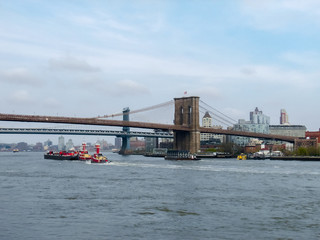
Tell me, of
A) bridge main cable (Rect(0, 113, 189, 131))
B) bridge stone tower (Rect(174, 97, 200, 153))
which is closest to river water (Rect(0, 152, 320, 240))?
bridge main cable (Rect(0, 113, 189, 131))

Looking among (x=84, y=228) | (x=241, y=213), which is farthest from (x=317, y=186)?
(x=84, y=228)

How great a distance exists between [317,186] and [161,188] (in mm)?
11603

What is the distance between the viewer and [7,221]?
20719mm

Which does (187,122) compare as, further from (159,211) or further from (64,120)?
(159,211)

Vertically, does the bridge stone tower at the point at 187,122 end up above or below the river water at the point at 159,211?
above

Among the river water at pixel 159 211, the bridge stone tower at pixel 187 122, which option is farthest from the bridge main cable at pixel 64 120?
the river water at pixel 159 211

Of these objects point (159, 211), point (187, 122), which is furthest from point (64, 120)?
point (159, 211)

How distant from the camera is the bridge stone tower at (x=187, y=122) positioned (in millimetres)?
109062

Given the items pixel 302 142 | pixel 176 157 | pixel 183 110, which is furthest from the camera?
pixel 302 142

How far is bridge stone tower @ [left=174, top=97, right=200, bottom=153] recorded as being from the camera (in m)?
109

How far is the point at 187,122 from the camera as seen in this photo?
11369 centimetres

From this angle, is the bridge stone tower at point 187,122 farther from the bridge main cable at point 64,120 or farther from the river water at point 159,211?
the river water at point 159,211

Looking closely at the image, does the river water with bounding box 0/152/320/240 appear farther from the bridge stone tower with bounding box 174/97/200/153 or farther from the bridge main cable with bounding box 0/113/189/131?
the bridge stone tower with bounding box 174/97/200/153

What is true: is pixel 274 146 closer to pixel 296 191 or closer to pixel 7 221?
pixel 296 191
